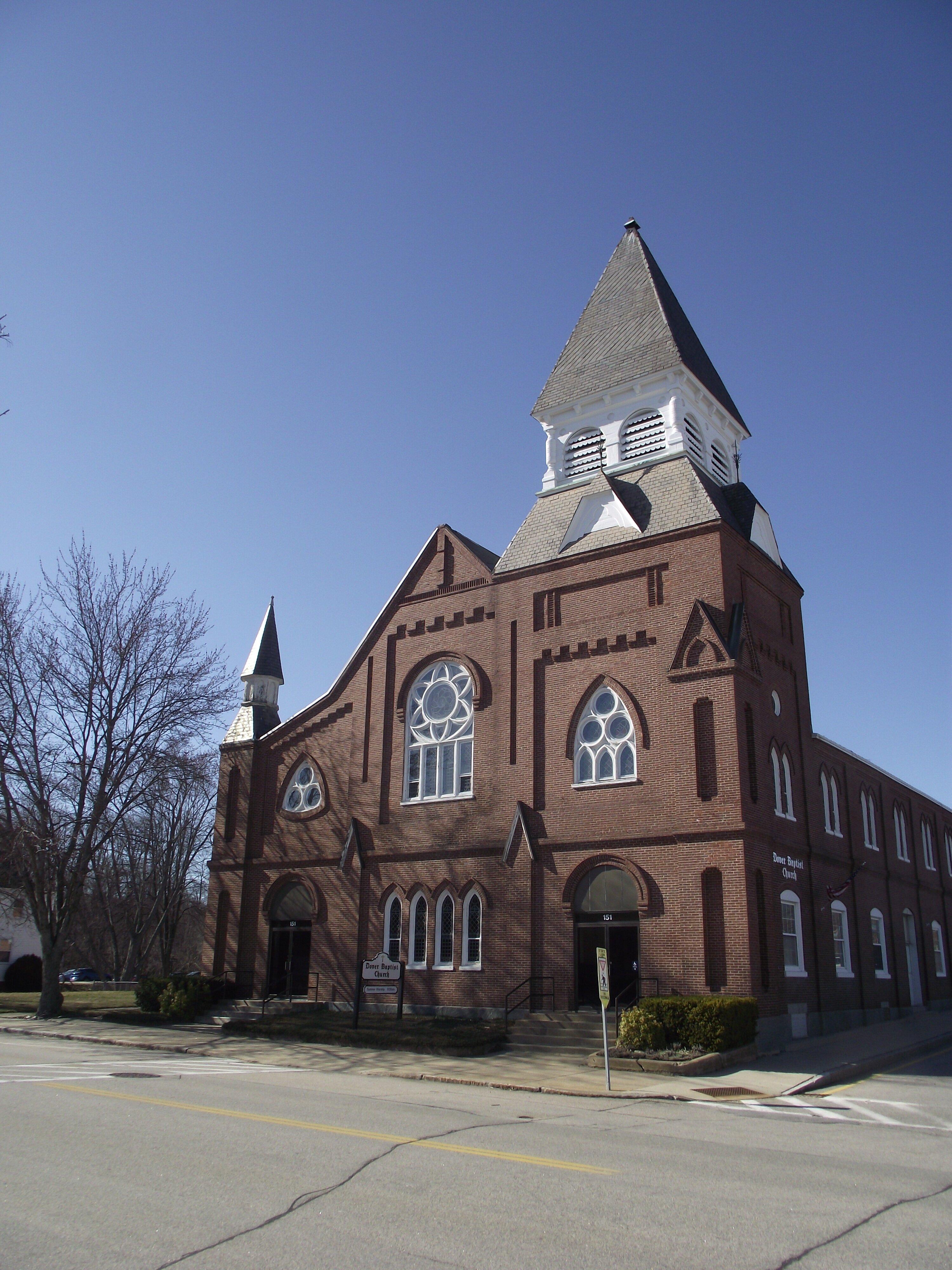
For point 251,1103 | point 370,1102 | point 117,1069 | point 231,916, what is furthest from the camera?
point 231,916

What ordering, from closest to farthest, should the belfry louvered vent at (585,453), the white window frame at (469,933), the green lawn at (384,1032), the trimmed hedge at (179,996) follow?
the green lawn at (384,1032) < the white window frame at (469,933) < the trimmed hedge at (179,996) < the belfry louvered vent at (585,453)

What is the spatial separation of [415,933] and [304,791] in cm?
607

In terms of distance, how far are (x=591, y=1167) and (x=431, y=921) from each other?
664 inches

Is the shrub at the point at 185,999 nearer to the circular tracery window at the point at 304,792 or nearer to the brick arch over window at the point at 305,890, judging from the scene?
the brick arch over window at the point at 305,890

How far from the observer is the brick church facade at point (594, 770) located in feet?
68.9

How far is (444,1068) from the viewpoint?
17219mm

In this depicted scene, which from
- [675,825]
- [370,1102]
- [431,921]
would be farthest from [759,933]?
[370,1102]

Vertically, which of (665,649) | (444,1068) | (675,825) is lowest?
(444,1068)

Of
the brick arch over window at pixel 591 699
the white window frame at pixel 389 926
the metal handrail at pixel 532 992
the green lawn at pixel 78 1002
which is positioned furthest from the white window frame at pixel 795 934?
the green lawn at pixel 78 1002

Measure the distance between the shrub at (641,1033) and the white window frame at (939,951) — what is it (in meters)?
21.0

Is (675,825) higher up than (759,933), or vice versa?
(675,825)

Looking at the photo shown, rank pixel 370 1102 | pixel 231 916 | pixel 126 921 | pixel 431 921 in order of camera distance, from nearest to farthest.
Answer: pixel 370 1102 → pixel 431 921 → pixel 231 916 → pixel 126 921

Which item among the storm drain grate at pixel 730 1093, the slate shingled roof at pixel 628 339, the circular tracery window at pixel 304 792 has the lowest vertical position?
the storm drain grate at pixel 730 1093

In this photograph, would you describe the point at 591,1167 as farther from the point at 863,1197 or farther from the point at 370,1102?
the point at 370,1102
